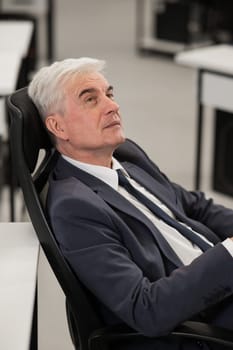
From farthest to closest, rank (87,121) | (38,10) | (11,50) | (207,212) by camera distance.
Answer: (38,10) → (11,50) → (207,212) → (87,121)

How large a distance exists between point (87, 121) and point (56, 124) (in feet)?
0.25

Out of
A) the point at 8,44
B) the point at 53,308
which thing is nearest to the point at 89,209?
the point at 53,308

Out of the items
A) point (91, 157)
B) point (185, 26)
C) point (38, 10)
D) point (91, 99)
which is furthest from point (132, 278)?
point (185, 26)

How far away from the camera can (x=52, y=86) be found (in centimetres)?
202

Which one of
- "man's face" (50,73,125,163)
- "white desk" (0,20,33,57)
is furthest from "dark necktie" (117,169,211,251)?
"white desk" (0,20,33,57)

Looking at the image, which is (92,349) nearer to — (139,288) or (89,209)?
(139,288)

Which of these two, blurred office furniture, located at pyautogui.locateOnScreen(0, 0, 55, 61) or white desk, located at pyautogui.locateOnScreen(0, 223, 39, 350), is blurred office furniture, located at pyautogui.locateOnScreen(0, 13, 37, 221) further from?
blurred office furniture, located at pyautogui.locateOnScreen(0, 0, 55, 61)

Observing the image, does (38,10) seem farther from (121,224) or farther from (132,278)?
(132,278)

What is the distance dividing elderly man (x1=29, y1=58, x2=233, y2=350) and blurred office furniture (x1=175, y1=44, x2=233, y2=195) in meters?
1.65

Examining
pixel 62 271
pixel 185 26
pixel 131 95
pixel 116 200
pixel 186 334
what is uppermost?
pixel 116 200

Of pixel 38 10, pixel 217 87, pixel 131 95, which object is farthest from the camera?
pixel 38 10

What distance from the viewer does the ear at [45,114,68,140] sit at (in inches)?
79.6

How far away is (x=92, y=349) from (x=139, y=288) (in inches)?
7.9

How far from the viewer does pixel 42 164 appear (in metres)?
2.07
